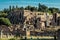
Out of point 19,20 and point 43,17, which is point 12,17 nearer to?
point 19,20

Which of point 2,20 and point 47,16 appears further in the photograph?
point 47,16

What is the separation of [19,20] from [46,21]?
5.43 metres

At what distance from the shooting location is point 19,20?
186 ft

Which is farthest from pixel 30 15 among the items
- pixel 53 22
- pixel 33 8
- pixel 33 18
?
pixel 33 8

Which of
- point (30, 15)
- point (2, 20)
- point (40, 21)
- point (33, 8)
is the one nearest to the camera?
point (2, 20)

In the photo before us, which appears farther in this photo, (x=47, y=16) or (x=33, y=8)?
(x=33, y=8)

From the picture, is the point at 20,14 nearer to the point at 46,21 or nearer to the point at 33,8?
the point at 46,21

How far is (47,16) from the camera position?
5794cm

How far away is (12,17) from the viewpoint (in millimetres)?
58188

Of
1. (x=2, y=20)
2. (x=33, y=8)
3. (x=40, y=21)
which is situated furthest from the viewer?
(x=33, y=8)

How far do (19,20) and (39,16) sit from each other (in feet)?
13.1

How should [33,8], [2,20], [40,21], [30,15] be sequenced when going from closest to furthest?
[2,20] < [40,21] < [30,15] < [33,8]

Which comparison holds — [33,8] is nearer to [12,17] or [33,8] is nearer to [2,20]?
[12,17]

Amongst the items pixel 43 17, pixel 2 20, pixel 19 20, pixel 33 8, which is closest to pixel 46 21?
pixel 43 17
